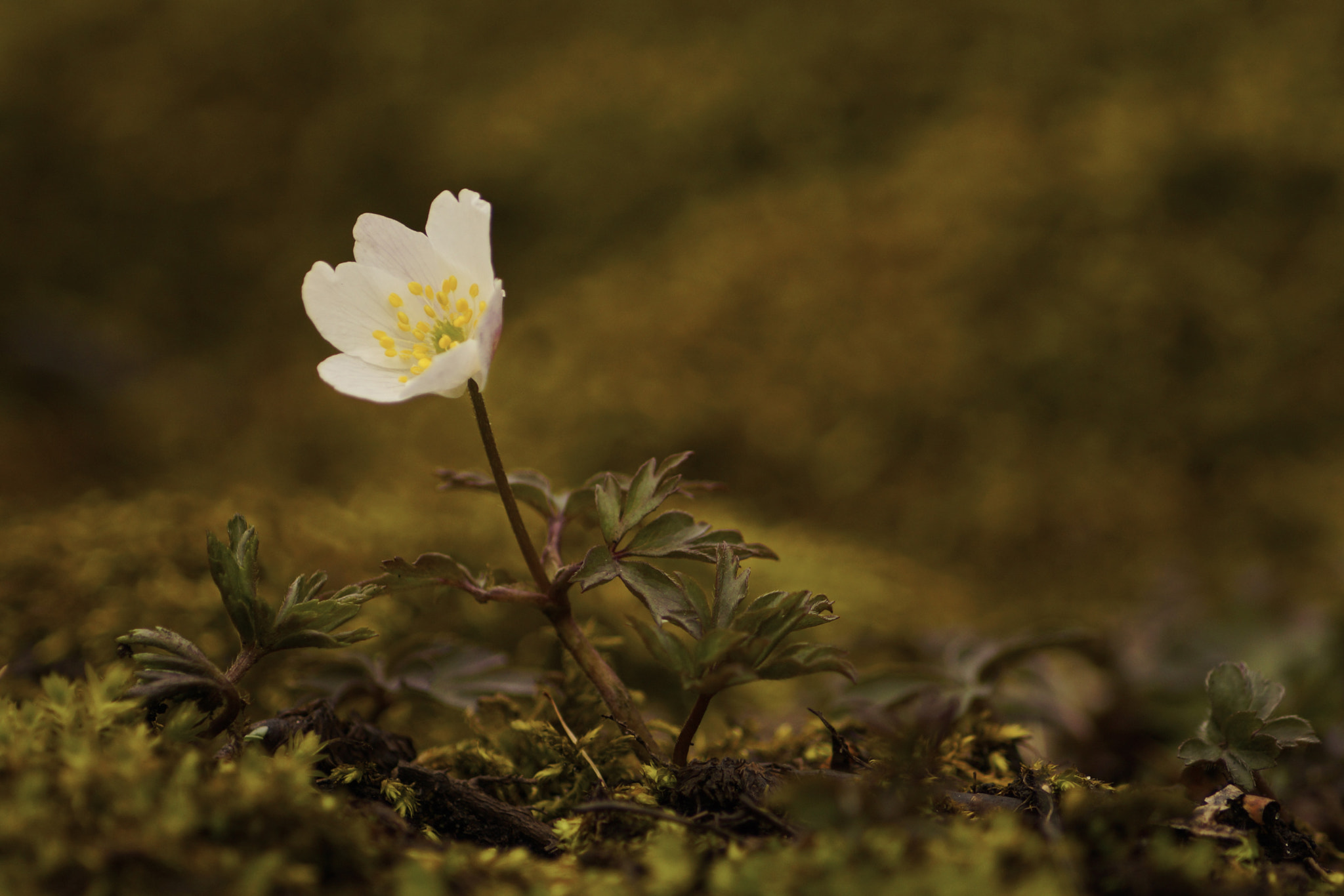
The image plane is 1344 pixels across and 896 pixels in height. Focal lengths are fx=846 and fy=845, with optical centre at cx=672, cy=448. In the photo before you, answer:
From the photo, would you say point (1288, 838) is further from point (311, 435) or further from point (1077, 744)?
point (311, 435)

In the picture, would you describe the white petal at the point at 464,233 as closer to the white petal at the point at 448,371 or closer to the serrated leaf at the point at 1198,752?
the white petal at the point at 448,371

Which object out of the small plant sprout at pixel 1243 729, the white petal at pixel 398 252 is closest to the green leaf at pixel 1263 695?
the small plant sprout at pixel 1243 729

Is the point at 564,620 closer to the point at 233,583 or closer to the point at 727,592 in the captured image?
the point at 727,592

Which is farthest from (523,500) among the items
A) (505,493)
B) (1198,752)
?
(1198,752)

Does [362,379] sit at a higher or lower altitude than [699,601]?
higher

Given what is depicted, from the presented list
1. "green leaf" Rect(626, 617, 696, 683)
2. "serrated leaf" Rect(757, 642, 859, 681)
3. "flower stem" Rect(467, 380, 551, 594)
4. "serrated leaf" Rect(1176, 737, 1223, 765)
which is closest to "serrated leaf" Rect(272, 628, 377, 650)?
"flower stem" Rect(467, 380, 551, 594)

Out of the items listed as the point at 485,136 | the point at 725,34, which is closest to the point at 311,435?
the point at 485,136
